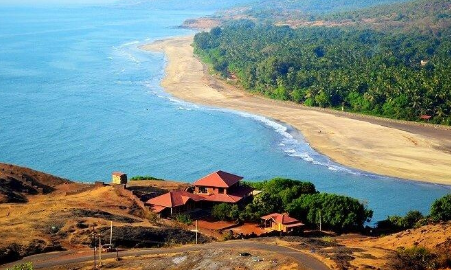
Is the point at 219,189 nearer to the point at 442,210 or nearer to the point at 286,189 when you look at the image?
the point at 286,189

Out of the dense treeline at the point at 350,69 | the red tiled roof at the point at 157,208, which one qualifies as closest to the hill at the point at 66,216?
the red tiled roof at the point at 157,208

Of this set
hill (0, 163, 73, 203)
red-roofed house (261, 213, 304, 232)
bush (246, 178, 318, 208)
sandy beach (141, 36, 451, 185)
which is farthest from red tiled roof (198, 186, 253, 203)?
sandy beach (141, 36, 451, 185)

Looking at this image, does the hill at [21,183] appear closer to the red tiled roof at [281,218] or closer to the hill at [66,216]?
the hill at [66,216]

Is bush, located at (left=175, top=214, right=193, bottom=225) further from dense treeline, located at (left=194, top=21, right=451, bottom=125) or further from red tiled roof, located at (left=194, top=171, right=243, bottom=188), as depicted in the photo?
dense treeline, located at (left=194, top=21, right=451, bottom=125)

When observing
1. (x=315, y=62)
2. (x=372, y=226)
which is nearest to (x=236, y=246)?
(x=372, y=226)

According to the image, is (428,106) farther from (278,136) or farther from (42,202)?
(42,202)
